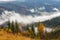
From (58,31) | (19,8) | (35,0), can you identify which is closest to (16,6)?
(19,8)

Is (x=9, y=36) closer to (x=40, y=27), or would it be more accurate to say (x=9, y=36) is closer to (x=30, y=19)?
(x=30, y=19)

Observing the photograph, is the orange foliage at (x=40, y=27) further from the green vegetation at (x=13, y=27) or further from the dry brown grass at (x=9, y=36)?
the green vegetation at (x=13, y=27)

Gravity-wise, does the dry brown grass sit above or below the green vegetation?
below

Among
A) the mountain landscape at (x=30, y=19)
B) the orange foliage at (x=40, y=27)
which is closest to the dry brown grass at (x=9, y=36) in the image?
the mountain landscape at (x=30, y=19)

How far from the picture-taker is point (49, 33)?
125 inches

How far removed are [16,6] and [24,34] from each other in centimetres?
54

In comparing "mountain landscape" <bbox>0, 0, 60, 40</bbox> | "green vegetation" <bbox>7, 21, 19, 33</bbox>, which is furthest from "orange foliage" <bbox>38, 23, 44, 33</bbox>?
"green vegetation" <bbox>7, 21, 19, 33</bbox>

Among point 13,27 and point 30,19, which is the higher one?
point 30,19

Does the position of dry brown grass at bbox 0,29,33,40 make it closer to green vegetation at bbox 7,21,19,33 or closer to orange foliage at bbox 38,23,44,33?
green vegetation at bbox 7,21,19,33

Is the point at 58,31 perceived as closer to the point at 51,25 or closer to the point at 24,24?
the point at 51,25

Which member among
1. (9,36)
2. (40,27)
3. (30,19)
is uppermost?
(30,19)

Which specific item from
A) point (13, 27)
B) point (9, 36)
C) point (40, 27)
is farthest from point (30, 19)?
point (9, 36)

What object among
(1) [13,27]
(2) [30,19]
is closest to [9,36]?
(1) [13,27]

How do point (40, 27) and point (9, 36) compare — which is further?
point (40, 27)
